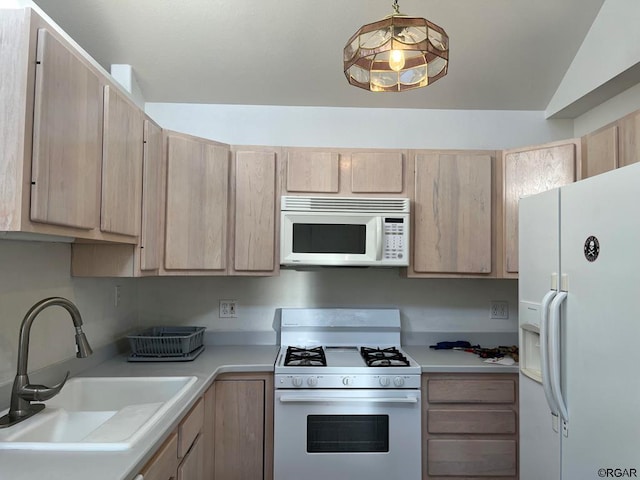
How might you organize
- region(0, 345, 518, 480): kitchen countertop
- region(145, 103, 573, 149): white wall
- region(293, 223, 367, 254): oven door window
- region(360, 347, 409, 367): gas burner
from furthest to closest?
region(145, 103, 573, 149): white wall, region(293, 223, 367, 254): oven door window, region(360, 347, 409, 367): gas burner, region(0, 345, 518, 480): kitchen countertop

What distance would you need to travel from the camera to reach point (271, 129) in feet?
8.46

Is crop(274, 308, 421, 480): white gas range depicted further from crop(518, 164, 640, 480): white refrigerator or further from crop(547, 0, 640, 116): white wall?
crop(547, 0, 640, 116): white wall

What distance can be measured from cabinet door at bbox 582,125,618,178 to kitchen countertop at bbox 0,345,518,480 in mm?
1096

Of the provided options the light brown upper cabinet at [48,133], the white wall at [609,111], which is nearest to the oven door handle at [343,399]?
the light brown upper cabinet at [48,133]

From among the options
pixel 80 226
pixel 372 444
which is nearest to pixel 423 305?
pixel 372 444

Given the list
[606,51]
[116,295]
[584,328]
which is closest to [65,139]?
[116,295]

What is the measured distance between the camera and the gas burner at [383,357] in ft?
6.88

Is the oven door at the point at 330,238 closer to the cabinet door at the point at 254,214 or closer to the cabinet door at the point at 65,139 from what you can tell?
the cabinet door at the point at 254,214

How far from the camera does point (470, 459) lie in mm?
2068

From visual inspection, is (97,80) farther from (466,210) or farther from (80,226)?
(466,210)

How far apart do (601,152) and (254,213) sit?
180 centimetres

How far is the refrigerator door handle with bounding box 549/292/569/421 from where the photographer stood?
52.6 inches

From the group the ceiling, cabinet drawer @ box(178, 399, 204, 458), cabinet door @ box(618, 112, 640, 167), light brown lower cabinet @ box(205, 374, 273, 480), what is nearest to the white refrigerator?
cabinet door @ box(618, 112, 640, 167)

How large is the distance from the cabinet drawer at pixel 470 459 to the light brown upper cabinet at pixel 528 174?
928 mm
